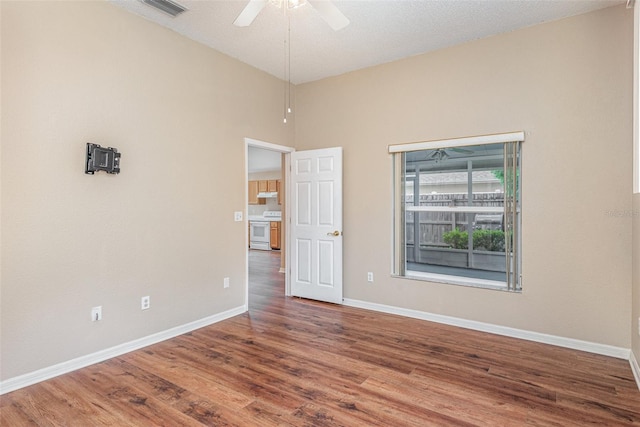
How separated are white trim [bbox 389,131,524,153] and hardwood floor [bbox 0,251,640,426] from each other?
1948 millimetres

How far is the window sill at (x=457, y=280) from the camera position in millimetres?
3533

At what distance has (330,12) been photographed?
7.39 feet

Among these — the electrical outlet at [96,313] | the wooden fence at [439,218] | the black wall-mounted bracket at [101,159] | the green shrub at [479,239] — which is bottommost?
the electrical outlet at [96,313]

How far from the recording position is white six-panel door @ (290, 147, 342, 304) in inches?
176

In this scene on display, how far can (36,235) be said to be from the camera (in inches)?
99.0

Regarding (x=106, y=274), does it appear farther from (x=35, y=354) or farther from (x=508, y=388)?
(x=508, y=388)

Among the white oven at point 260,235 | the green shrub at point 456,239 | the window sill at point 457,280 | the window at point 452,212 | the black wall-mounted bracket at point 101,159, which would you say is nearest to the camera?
the black wall-mounted bracket at point 101,159

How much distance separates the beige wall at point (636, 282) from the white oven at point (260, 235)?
820 centimetres

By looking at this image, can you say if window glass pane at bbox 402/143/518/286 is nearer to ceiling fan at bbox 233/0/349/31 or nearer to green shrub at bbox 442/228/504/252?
green shrub at bbox 442/228/504/252

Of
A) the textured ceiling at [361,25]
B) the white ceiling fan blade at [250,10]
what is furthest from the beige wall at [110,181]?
the white ceiling fan blade at [250,10]

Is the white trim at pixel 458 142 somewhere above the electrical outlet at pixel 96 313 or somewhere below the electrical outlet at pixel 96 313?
above

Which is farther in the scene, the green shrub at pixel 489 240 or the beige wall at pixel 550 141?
the green shrub at pixel 489 240

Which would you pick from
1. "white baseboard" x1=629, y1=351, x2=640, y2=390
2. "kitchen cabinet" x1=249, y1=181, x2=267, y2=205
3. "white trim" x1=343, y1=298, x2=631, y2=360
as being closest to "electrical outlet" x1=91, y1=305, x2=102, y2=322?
"white trim" x1=343, y1=298, x2=631, y2=360

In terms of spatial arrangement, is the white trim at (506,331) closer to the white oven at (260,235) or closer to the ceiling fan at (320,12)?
the ceiling fan at (320,12)
